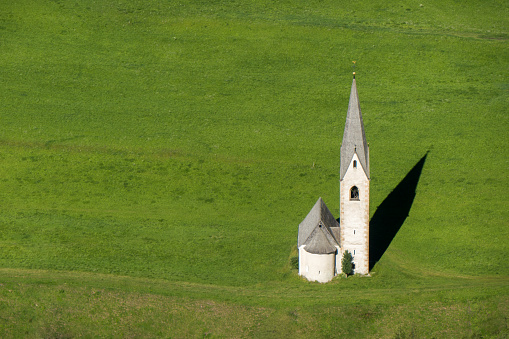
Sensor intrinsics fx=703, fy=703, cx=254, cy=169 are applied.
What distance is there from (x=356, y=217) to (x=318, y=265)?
497cm

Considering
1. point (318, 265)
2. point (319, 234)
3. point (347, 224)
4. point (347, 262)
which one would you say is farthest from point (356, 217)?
point (318, 265)

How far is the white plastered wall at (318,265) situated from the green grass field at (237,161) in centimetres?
100

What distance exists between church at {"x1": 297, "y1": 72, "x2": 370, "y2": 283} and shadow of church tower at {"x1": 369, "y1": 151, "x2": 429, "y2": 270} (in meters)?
3.84

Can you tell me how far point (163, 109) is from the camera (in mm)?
82812

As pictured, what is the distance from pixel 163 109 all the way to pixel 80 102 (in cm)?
995

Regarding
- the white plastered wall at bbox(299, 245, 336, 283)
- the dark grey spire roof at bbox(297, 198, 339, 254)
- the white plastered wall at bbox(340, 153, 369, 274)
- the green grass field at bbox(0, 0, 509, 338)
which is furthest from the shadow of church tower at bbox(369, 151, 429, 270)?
the dark grey spire roof at bbox(297, 198, 339, 254)

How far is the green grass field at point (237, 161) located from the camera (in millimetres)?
54406

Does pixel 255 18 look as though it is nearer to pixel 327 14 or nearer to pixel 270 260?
pixel 327 14

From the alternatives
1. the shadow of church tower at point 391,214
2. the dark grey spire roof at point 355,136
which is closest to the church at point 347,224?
the dark grey spire roof at point 355,136

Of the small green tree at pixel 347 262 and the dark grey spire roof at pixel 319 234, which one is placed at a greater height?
the dark grey spire roof at pixel 319 234

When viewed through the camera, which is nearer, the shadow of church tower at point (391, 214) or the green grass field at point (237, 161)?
the green grass field at point (237, 161)

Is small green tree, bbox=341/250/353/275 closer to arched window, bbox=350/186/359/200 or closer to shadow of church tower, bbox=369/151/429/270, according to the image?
shadow of church tower, bbox=369/151/429/270

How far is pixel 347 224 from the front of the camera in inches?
2237

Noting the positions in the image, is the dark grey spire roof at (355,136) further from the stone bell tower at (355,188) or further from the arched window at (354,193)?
the arched window at (354,193)
